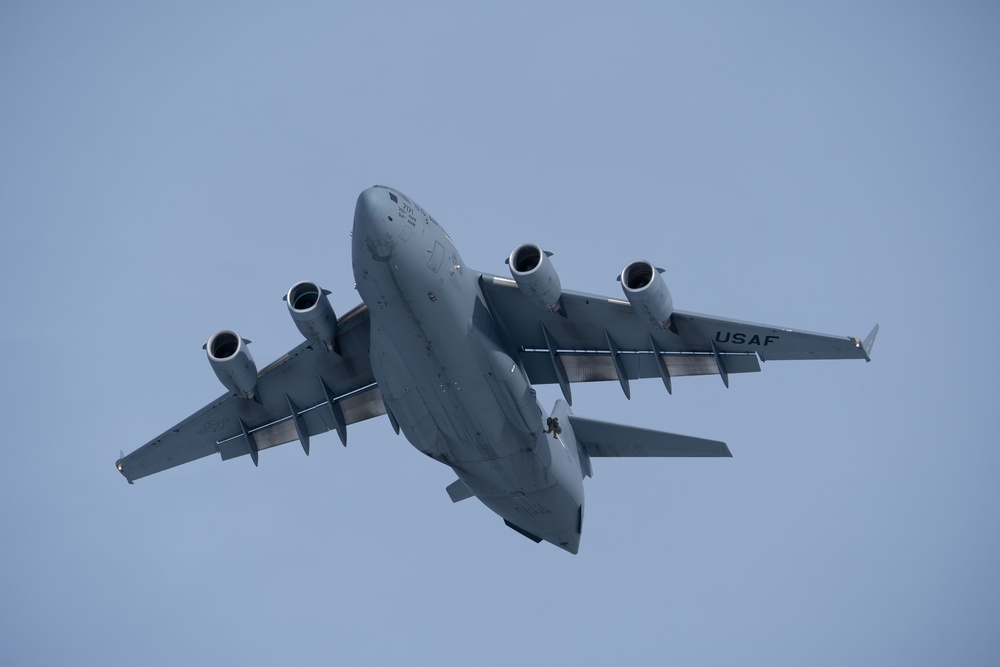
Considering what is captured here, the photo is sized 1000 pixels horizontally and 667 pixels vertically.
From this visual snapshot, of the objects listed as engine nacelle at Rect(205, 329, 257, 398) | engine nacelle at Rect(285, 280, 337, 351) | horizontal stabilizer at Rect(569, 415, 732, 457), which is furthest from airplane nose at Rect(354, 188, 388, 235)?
horizontal stabilizer at Rect(569, 415, 732, 457)

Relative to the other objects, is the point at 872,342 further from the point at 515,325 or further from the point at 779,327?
the point at 515,325

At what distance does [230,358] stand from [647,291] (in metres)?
7.68

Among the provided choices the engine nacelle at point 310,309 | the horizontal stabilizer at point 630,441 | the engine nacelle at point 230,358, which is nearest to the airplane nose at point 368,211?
the engine nacelle at point 310,309

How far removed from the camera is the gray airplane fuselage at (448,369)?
59.2ft

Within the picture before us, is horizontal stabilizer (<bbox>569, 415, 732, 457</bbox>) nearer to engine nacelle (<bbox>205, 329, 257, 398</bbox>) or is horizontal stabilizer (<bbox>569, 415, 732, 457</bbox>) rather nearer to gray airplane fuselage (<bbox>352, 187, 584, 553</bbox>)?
gray airplane fuselage (<bbox>352, 187, 584, 553</bbox>)

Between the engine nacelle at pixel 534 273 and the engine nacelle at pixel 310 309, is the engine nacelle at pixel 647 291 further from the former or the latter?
the engine nacelle at pixel 310 309

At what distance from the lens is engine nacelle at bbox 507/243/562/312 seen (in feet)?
62.0

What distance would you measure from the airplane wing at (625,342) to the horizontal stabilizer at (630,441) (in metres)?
1.66

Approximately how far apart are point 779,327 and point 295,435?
10327mm

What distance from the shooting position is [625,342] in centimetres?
2102

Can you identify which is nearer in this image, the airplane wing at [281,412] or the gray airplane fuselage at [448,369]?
the gray airplane fuselage at [448,369]

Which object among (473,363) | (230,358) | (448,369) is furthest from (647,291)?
(230,358)

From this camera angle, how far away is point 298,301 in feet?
65.7

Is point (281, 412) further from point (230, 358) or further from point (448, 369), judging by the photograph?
point (448, 369)
